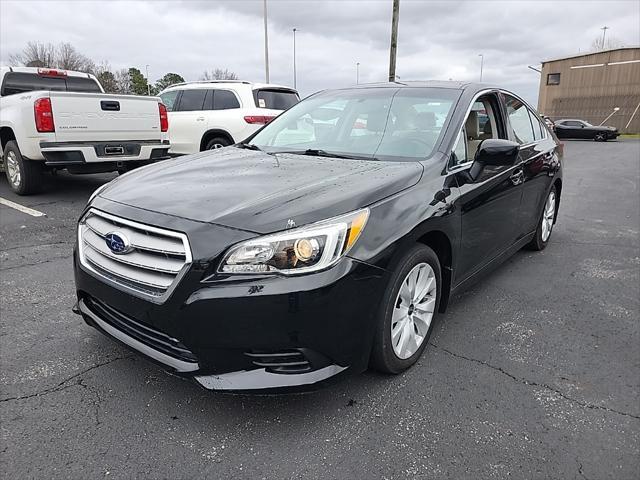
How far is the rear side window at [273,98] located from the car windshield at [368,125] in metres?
5.34

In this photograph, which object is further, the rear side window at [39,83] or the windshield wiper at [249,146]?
the rear side window at [39,83]

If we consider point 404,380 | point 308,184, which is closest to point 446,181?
point 308,184

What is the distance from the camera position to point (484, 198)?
10.6ft

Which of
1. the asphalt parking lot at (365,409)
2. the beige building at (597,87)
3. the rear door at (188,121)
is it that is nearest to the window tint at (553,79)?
the beige building at (597,87)

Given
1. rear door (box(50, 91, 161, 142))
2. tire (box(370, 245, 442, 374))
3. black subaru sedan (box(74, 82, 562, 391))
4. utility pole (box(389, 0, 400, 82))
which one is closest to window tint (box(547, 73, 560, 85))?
utility pole (box(389, 0, 400, 82))

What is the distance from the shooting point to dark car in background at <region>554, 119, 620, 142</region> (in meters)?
28.7

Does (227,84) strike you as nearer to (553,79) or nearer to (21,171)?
(21,171)

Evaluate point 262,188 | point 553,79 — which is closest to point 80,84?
Result: point 262,188

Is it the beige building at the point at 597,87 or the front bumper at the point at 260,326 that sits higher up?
the beige building at the point at 597,87

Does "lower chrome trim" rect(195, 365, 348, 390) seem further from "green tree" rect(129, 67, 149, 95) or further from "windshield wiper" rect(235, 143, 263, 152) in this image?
"green tree" rect(129, 67, 149, 95)

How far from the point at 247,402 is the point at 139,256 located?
2.94ft

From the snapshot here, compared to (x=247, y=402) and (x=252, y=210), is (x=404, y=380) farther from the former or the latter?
(x=252, y=210)

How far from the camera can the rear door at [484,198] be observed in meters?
3.07

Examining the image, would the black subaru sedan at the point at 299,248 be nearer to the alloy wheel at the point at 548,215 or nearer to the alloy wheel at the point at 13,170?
the alloy wheel at the point at 548,215
